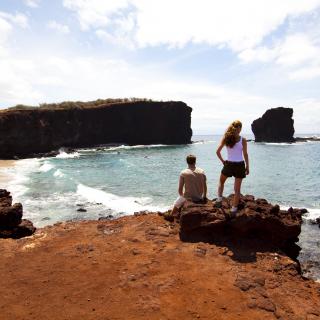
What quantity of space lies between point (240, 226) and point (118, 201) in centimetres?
1665

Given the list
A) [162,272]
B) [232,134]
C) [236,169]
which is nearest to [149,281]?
[162,272]

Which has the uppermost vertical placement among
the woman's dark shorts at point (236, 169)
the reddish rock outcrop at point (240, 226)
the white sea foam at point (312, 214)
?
the woman's dark shorts at point (236, 169)

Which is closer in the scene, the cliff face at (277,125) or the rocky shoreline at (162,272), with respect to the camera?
the rocky shoreline at (162,272)

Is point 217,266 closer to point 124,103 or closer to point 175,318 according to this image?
point 175,318

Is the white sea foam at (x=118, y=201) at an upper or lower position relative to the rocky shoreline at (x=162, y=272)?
lower

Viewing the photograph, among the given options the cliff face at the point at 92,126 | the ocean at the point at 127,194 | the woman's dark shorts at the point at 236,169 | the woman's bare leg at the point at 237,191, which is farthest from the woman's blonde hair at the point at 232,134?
the cliff face at the point at 92,126

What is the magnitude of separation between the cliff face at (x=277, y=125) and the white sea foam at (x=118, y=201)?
10700 cm

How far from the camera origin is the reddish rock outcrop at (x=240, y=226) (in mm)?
8633

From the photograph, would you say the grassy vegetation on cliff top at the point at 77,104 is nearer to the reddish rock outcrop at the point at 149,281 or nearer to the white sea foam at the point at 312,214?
the white sea foam at the point at 312,214

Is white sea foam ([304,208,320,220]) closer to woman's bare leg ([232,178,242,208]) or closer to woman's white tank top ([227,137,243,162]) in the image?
woman's bare leg ([232,178,242,208])

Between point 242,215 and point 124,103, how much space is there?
3955 inches

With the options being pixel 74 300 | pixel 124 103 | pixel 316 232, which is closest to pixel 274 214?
pixel 74 300

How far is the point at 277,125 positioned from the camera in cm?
12900

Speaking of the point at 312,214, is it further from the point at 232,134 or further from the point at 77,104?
the point at 77,104
